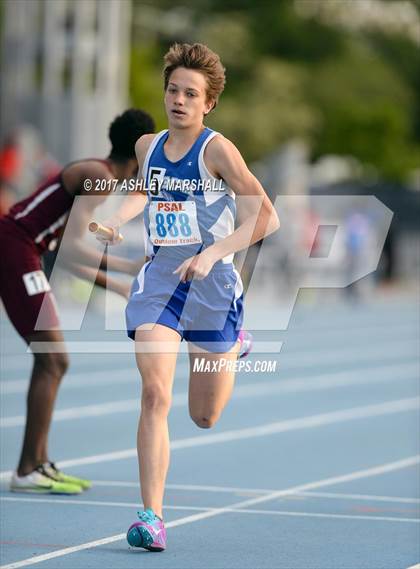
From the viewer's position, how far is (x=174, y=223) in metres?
6.42

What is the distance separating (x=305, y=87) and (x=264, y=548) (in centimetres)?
6648

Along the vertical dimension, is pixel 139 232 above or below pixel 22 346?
above

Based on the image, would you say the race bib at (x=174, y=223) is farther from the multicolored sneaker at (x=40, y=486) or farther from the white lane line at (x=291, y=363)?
the white lane line at (x=291, y=363)

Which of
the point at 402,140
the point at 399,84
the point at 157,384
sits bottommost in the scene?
the point at 157,384

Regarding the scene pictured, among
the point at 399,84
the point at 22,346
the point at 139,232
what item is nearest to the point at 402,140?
the point at 399,84

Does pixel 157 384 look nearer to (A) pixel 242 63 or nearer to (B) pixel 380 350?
(B) pixel 380 350

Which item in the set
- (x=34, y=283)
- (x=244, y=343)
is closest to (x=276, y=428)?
(x=34, y=283)

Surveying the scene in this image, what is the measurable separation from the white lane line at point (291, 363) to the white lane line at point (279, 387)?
656mm

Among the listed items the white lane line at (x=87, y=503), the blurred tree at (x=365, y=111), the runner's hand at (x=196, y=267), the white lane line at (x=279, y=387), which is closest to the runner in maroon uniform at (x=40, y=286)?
the white lane line at (x=87, y=503)

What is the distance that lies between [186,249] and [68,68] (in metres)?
24.2

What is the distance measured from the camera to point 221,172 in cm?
632

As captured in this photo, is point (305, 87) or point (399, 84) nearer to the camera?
point (305, 87)

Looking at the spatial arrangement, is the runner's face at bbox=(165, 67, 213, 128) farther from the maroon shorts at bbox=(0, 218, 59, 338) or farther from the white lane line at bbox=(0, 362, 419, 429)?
the white lane line at bbox=(0, 362, 419, 429)

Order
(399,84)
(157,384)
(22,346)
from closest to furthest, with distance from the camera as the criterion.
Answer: (157,384)
(22,346)
(399,84)
